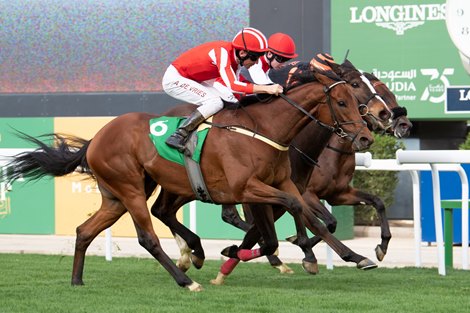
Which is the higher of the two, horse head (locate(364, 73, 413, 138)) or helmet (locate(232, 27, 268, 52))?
helmet (locate(232, 27, 268, 52))

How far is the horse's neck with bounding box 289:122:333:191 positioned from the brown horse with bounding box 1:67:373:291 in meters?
0.62

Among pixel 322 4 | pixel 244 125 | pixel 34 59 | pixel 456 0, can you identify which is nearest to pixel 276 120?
pixel 244 125

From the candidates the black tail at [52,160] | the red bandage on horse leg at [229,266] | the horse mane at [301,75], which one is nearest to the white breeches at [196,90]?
the horse mane at [301,75]

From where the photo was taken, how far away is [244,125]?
279 inches

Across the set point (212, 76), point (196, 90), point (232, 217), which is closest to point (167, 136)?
point (196, 90)

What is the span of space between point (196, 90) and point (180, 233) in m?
1.05

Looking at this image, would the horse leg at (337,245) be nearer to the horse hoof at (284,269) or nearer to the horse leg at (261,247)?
the horse leg at (261,247)

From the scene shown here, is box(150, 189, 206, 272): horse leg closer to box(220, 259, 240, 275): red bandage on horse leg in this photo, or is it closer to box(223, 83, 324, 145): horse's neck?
box(220, 259, 240, 275): red bandage on horse leg

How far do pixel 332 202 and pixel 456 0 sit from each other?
2451mm

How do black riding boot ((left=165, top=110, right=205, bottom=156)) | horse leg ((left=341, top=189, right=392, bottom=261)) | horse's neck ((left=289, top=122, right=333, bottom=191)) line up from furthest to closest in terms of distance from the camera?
horse leg ((left=341, top=189, right=392, bottom=261))
horse's neck ((left=289, top=122, right=333, bottom=191))
black riding boot ((left=165, top=110, right=205, bottom=156))

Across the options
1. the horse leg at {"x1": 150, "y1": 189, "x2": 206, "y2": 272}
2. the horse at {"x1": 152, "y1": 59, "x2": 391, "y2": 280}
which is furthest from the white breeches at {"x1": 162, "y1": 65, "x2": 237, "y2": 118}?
the horse leg at {"x1": 150, "y1": 189, "x2": 206, "y2": 272}

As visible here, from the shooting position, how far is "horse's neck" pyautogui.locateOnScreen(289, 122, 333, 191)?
7.82 m

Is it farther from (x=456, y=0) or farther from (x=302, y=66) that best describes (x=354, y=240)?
(x=456, y=0)

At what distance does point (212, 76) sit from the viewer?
7.49m
